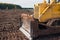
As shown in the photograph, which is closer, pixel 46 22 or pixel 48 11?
pixel 48 11

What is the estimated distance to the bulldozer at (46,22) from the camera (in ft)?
19.9

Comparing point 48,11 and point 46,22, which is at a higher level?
point 48,11

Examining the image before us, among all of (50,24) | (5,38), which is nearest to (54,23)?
(50,24)

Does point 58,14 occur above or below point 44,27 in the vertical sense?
above

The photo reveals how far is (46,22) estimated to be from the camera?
23.0 feet

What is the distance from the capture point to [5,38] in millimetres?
7879

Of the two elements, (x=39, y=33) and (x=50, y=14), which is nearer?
(x=39, y=33)

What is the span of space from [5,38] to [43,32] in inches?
93.9

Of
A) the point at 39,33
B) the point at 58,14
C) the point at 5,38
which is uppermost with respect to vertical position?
the point at 58,14

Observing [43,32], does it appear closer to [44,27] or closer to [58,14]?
[44,27]

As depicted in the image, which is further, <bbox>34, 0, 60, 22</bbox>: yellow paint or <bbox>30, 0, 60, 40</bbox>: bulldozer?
<bbox>34, 0, 60, 22</bbox>: yellow paint

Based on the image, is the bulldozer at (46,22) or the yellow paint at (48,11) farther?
the yellow paint at (48,11)

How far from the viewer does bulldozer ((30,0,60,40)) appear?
6076 millimetres

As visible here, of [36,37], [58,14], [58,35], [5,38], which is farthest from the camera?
[5,38]
